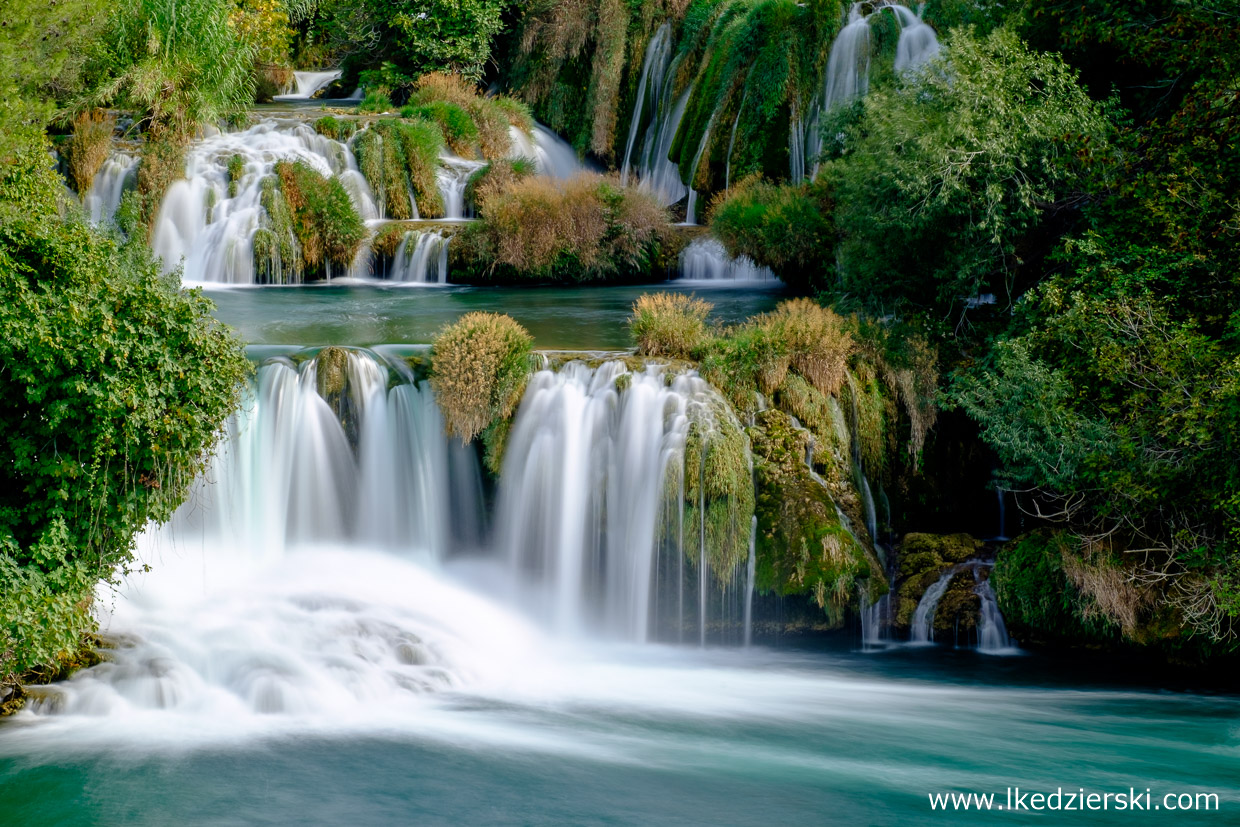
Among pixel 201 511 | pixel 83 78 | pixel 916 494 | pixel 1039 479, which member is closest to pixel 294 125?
pixel 83 78

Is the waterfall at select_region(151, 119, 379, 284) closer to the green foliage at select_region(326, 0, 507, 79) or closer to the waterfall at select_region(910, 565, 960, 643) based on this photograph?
the green foliage at select_region(326, 0, 507, 79)

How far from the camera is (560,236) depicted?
20.9 meters

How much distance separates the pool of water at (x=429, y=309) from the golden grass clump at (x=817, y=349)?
1812mm

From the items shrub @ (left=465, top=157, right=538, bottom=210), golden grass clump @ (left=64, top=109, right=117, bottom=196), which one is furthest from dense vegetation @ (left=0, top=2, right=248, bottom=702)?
shrub @ (left=465, top=157, right=538, bottom=210)

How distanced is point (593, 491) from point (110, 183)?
12993mm

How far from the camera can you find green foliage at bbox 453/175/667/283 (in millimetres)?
20688

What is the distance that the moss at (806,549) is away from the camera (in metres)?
12.0

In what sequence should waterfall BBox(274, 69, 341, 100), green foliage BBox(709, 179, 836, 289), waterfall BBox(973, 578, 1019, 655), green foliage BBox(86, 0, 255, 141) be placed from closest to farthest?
waterfall BBox(973, 578, 1019, 655), green foliage BBox(709, 179, 836, 289), green foliage BBox(86, 0, 255, 141), waterfall BBox(274, 69, 341, 100)

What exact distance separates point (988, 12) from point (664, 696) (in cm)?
1088

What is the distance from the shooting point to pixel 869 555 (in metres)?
12.4

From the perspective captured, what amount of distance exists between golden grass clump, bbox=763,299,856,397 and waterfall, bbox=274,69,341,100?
23.1 metres

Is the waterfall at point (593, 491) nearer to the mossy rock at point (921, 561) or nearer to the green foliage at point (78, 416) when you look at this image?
the mossy rock at point (921, 561)

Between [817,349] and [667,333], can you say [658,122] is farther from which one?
[817,349]

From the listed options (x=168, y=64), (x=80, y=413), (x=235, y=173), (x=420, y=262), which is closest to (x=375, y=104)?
(x=168, y=64)
